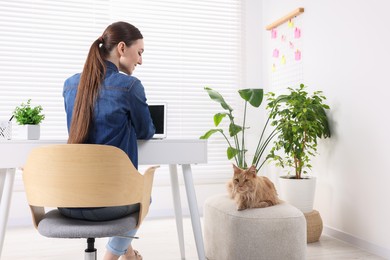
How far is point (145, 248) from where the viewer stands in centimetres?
248

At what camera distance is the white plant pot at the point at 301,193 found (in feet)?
8.38

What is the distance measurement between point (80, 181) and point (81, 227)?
7.2 inches

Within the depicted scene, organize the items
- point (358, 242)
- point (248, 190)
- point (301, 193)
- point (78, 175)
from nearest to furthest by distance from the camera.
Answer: point (78, 175) < point (248, 190) < point (358, 242) < point (301, 193)

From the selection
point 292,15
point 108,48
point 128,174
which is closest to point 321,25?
point 292,15

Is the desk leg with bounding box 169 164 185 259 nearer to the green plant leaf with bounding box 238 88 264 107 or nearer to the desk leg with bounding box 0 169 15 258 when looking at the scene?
the desk leg with bounding box 0 169 15 258

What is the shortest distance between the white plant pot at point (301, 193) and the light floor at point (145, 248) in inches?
10.4

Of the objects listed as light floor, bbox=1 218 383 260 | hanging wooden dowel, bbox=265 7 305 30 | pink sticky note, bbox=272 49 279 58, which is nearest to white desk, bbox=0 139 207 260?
light floor, bbox=1 218 383 260

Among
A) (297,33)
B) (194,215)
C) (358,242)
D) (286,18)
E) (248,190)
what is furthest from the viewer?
(286,18)

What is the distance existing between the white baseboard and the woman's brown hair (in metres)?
1.91

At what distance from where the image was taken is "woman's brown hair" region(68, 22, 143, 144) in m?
1.36

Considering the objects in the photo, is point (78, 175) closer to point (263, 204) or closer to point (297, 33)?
point (263, 204)

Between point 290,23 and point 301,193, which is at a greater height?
point 290,23

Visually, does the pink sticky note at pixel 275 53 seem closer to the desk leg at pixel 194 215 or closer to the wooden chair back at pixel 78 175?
the desk leg at pixel 194 215

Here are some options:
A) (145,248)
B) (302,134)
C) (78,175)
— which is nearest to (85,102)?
(78,175)
